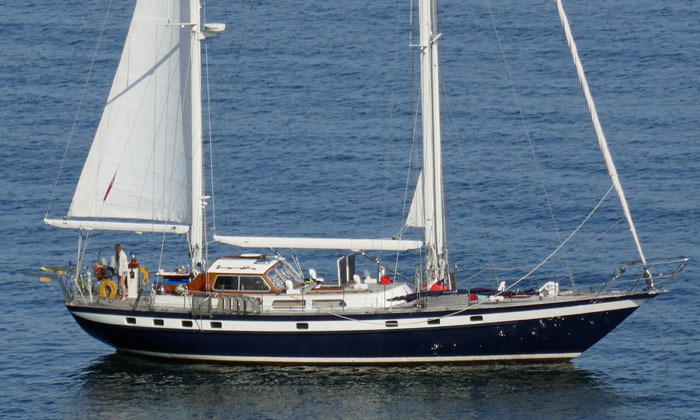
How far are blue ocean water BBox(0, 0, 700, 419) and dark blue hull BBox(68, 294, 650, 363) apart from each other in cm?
77

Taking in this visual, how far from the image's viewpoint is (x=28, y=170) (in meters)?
94.1

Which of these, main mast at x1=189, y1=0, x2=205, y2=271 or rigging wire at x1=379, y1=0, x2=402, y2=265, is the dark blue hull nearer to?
main mast at x1=189, y1=0, x2=205, y2=271

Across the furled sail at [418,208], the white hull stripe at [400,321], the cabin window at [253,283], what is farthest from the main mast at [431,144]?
the cabin window at [253,283]

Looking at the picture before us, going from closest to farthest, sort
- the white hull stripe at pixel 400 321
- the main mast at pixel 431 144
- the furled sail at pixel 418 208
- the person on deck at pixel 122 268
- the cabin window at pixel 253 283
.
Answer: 1. the white hull stripe at pixel 400 321
2. the main mast at pixel 431 144
3. the cabin window at pixel 253 283
4. the furled sail at pixel 418 208
5. the person on deck at pixel 122 268

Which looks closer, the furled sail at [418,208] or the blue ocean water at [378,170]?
the blue ocean water at [378,170]

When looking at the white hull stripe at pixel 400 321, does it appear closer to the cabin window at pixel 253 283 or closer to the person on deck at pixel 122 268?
the cabin window at pixel 253 283

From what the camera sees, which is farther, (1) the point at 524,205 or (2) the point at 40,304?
(1) the point at 524,205

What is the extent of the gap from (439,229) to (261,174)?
2995 centimetres

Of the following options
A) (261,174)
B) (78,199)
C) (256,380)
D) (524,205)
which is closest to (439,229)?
(256,380)

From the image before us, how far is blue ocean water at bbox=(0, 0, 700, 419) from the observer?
2419 inches

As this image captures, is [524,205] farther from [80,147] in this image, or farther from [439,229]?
[80,147]

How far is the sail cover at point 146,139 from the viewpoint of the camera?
6569 centimetres

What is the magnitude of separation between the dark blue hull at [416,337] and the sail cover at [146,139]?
17.6 ft

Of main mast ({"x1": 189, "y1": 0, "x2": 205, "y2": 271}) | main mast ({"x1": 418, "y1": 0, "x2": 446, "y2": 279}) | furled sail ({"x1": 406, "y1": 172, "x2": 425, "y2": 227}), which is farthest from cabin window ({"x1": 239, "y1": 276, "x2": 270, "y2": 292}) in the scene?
main mast ({"x1": 418, "y1": 0, "x2": 446, "y2": 279})
